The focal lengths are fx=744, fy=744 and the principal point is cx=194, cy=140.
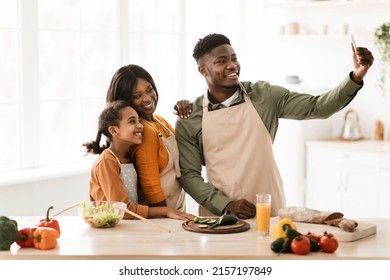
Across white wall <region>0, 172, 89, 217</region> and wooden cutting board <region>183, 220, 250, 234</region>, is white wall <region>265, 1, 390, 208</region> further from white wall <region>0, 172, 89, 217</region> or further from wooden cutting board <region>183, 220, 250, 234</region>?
wooden cutting board <region>183, 220, 250, 234</region>

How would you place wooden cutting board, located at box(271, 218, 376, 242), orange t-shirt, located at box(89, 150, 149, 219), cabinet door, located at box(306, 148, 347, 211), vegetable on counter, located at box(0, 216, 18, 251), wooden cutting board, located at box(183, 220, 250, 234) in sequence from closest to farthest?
vegetable on counter, located at box(0, 216, 18, 251), wooden cutting board, located at box(271, 218, 376, 242), wooden cutting board, located at box(183, 220, 250, 234), orange t-shirt, located at box(89, 150, 149, 219), cabinet door, located at box(306, 148, 347, 211)

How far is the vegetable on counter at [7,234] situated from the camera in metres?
2.89

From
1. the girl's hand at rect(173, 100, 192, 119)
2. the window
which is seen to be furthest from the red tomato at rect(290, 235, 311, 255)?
the window

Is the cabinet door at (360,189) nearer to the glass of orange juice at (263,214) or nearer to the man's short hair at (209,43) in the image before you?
the man's short hair at (209,43)

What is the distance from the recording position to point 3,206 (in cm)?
480

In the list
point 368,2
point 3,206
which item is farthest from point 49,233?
point 368,2

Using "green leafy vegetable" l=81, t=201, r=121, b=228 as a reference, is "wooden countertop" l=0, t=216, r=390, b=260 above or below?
below

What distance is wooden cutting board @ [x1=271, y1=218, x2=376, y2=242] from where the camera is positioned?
3000 mm

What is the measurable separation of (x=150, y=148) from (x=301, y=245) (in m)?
1.06

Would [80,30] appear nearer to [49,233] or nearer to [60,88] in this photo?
[60,88]

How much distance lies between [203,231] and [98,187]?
58 centimetres

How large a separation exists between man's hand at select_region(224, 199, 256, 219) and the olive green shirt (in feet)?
0.36

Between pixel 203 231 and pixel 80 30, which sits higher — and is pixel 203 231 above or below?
below

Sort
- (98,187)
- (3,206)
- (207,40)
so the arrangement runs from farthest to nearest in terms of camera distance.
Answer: (3,206) → (207,40) → (98,187)
